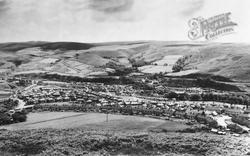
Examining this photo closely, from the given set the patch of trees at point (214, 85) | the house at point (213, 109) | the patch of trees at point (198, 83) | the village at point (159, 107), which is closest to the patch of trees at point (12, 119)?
the village at point (159, 107)

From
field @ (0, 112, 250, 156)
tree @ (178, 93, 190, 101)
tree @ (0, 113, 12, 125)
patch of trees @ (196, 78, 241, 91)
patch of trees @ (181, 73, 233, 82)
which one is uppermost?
patch of trees @ (181, 73, 233, 82)

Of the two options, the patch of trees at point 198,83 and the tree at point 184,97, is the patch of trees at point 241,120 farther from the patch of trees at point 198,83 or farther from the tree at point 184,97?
the patch of trees at point 198,83

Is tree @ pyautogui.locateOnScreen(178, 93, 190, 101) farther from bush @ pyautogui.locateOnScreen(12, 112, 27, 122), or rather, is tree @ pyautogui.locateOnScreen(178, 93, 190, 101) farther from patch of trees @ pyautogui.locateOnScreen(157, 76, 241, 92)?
bush @ pyautogui.locateOnScreen(12, 112, 27, 122)

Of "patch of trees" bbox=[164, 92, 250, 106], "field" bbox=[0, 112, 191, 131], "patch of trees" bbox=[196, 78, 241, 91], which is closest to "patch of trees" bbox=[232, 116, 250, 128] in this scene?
"field" bbox=[0, 112, 191, 131]

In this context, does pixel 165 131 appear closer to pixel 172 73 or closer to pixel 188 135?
pixel 188 135

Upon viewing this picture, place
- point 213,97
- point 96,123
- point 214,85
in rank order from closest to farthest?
point 96,123 < point 213,97 < point 214,85

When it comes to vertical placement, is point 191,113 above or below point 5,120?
below

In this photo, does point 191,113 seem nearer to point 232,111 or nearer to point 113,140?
point 232,111

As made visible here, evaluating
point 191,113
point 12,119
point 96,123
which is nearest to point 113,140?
point 96,123

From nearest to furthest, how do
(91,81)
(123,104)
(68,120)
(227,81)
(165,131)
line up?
(165,131)
(68,120)
(123,104)
(227,81)
(91,81)

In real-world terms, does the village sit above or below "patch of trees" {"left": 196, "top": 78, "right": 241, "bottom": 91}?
below

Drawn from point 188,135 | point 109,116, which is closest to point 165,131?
point 188,135
